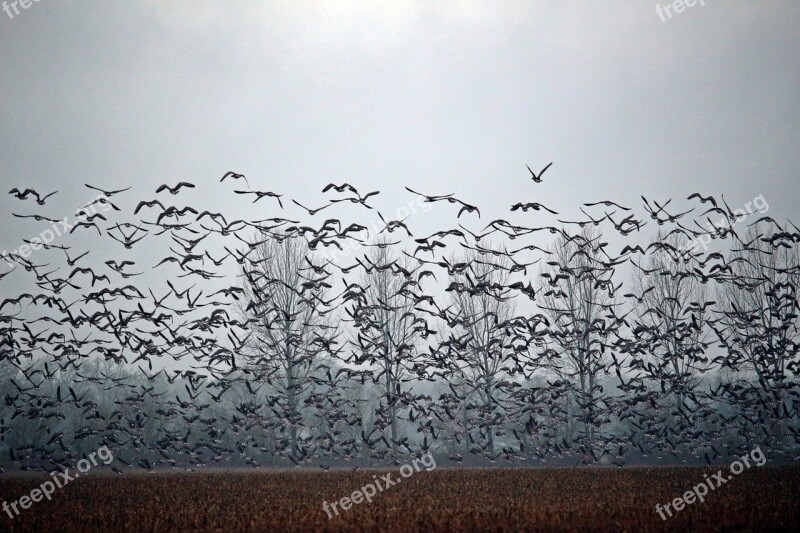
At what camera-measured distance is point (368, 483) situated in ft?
70.7

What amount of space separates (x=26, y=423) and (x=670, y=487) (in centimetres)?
4114

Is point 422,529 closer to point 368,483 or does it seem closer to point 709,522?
point 709,522

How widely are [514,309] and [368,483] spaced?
2161cm

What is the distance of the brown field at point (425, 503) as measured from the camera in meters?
13.1

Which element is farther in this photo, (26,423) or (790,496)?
(26,423)

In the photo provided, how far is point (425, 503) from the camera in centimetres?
1620

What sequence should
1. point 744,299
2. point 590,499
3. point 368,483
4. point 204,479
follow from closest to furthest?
point 590,499, point 368,483, point 204,479, point 744,299

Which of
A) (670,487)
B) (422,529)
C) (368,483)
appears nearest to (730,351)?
(670,487)

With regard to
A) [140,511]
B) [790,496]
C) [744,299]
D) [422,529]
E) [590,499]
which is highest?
[744,299]

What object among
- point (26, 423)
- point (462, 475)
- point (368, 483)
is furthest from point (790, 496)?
point (26, 423)

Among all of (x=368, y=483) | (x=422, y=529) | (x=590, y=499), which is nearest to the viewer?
(x=422, y=529)

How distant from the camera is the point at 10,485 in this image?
861 inches

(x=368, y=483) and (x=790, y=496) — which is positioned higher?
(x=368, y=483)

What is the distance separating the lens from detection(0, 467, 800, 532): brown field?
13070 mm
